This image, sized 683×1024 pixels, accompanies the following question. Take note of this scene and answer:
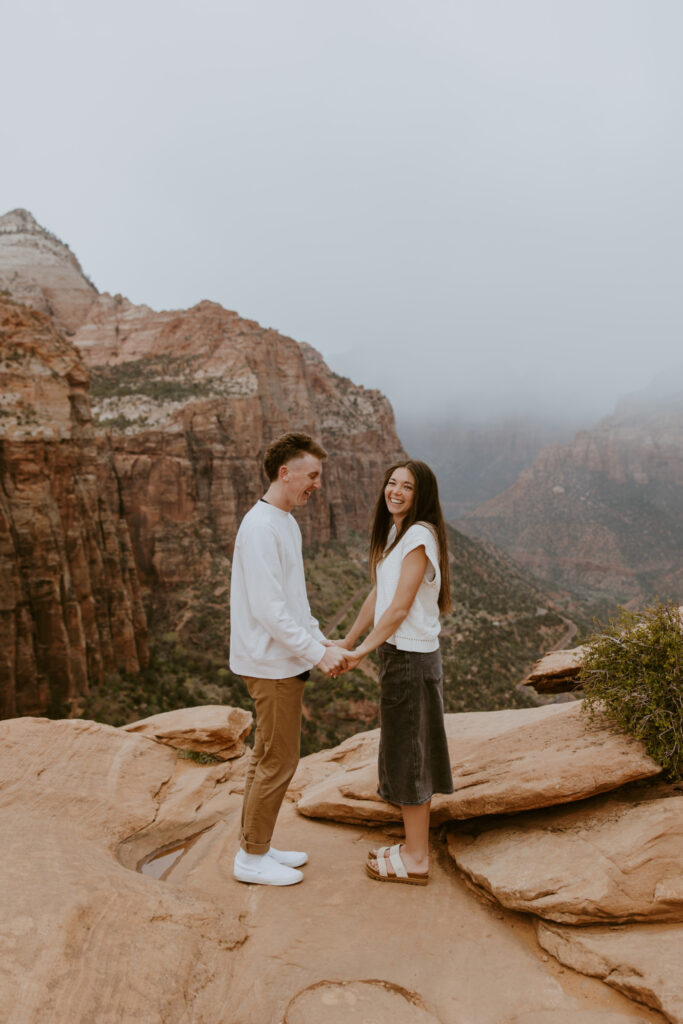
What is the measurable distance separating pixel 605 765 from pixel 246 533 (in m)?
3.33

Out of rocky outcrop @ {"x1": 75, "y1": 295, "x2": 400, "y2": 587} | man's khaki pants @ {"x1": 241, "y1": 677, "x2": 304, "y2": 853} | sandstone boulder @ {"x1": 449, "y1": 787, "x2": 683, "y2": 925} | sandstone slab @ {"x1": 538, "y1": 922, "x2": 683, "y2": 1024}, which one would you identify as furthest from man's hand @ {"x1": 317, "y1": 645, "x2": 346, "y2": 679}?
rocky outcrop @ {"x1": 75, "y1": 295, "x2": 400, "y2": 587}

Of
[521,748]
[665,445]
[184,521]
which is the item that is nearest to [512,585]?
[184,521]

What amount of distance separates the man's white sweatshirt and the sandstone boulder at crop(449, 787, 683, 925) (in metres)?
2.18

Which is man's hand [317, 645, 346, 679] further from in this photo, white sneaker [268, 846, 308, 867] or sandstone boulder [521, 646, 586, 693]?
sandstone boulder [521, 646, 586, 693]

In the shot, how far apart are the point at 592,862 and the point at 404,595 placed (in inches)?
92.6

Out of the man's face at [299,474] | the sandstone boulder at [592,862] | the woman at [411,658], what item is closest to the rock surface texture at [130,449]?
the man's face at [299,474]

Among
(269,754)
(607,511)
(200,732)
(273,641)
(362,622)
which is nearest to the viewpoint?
(273,641)

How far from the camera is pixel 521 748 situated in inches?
198

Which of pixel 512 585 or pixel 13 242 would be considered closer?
pixel 512 585

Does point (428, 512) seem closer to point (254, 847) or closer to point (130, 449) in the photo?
point (254, 847)

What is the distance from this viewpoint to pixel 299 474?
13.5 ft

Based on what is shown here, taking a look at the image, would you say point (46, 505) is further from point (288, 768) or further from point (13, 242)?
point (13, 242)

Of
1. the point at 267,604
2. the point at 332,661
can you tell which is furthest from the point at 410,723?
the point at 267,604

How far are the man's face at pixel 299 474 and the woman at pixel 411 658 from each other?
0.65m
